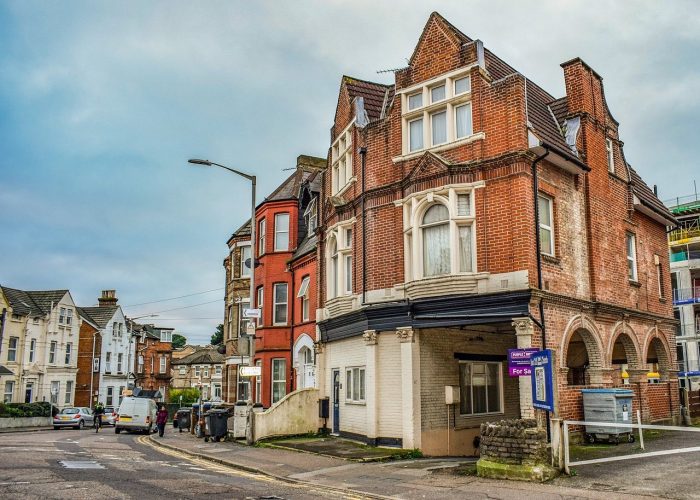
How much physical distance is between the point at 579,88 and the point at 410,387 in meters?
10.2

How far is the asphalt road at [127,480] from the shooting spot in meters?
10.6

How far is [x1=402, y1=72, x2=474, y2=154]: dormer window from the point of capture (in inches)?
691

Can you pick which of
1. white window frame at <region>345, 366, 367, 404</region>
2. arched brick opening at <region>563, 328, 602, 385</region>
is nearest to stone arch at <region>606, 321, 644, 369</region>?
arched brick opening at <region>563, 328, 602, 385</region>

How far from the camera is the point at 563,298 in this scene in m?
16.3

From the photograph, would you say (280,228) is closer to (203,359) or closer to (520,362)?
(520,362)

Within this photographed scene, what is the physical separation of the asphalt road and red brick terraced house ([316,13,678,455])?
5301 mm

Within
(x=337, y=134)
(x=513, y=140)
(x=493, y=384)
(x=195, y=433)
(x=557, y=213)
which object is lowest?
(x=195, y=433)

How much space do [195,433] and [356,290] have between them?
1388 cm

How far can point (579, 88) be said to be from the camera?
19062 mm

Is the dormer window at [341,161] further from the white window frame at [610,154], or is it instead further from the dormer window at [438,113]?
the white window frame at [610,154]

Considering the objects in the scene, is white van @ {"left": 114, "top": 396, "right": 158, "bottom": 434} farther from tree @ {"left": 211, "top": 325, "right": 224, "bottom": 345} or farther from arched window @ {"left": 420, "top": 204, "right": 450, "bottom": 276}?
tree @ {"left": 211, "top": 325, "right": 224, "bottom": 345}

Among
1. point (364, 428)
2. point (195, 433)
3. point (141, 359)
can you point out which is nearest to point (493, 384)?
point (364, 428)

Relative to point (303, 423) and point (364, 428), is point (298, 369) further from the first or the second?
point (364, 428)

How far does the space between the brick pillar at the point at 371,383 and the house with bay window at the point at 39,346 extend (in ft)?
115
